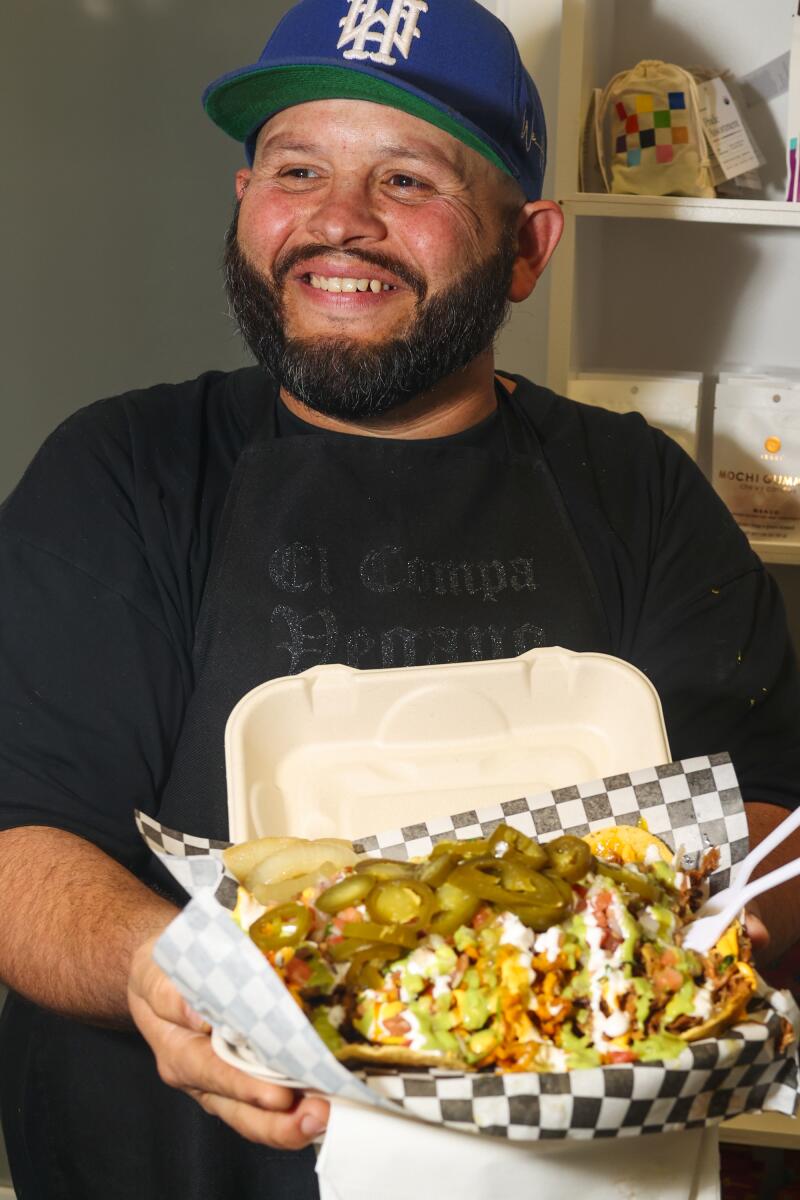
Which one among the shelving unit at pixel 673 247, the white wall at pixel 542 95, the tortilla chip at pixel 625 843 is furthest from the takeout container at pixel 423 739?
the white wall at pixel 542 95

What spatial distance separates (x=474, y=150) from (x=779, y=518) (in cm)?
82

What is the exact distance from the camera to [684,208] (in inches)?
72.6

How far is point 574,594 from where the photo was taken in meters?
1.37

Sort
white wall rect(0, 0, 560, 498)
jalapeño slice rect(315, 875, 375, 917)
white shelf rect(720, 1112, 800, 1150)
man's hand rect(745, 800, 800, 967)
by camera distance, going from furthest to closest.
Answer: white wall rect(0, 0, 560, 498) → white shelf rect(720, 1112, 800, 1150) → man's hand rect(745, 800, 800, 967) → jalapeño slice rect(315, 875, 375, 917)

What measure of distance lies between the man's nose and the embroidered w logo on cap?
125 mm

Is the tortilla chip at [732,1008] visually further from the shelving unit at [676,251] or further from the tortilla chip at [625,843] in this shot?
the shelving unit at [676,251]

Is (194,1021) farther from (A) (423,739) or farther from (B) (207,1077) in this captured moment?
(A) (423,739)

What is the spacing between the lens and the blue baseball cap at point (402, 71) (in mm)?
1330

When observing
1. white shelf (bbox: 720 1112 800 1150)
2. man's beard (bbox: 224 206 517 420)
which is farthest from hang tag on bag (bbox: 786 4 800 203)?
white shelf (bbox: 720 1112 800 1150)

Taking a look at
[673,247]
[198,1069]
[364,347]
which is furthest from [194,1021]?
[673,247]

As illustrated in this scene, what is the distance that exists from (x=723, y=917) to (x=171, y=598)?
2.21 ft

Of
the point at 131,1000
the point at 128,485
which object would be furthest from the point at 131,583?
the point at 131,1000

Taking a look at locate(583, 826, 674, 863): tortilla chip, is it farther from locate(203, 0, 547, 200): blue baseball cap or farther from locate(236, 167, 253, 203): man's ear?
locate(236, 167, 253, 203): man's ear

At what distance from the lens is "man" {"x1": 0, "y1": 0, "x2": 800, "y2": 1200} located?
4.12 feet
